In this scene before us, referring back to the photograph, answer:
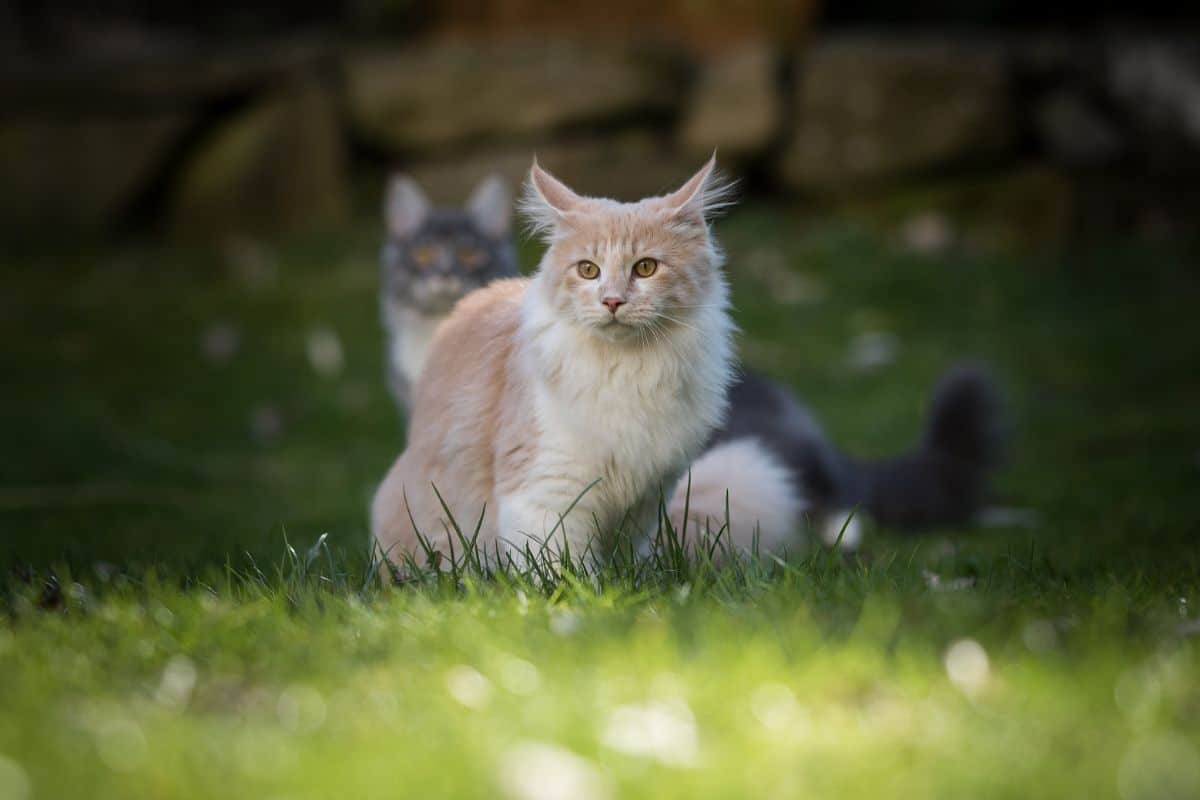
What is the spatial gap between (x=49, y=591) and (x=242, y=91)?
8.52 m

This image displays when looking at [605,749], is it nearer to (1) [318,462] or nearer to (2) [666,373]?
(2) [666,373]

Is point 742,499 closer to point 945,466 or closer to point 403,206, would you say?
point 945,466

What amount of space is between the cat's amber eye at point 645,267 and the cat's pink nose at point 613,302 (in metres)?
0.16

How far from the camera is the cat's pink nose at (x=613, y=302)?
134 inches

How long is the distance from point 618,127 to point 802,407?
539cm

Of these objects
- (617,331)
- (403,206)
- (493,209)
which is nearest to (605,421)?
(617,331)

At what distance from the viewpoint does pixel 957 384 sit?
6.04 m

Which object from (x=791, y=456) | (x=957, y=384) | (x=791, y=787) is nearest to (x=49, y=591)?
(x=791, y=787)

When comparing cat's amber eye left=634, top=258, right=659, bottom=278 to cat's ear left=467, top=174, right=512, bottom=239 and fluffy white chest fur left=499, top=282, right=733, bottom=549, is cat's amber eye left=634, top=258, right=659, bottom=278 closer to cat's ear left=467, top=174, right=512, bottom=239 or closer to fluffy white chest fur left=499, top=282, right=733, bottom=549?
fluffy white chest fur left=499, top=282, right=733, bottom=549

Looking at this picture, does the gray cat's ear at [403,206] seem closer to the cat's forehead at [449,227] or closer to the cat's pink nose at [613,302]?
the cat's forehead at [449,227]

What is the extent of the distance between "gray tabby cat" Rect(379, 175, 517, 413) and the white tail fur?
1.96 meters

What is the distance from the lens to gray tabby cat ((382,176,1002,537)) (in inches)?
225

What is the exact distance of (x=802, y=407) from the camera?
19.6 feet

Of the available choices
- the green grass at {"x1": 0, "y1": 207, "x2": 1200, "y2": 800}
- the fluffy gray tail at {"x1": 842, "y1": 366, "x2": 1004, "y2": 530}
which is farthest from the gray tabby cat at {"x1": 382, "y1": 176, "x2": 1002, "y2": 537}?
the green grass at {"x1": 0, "y1": 207, "x2": 1200, "y2": 800}
